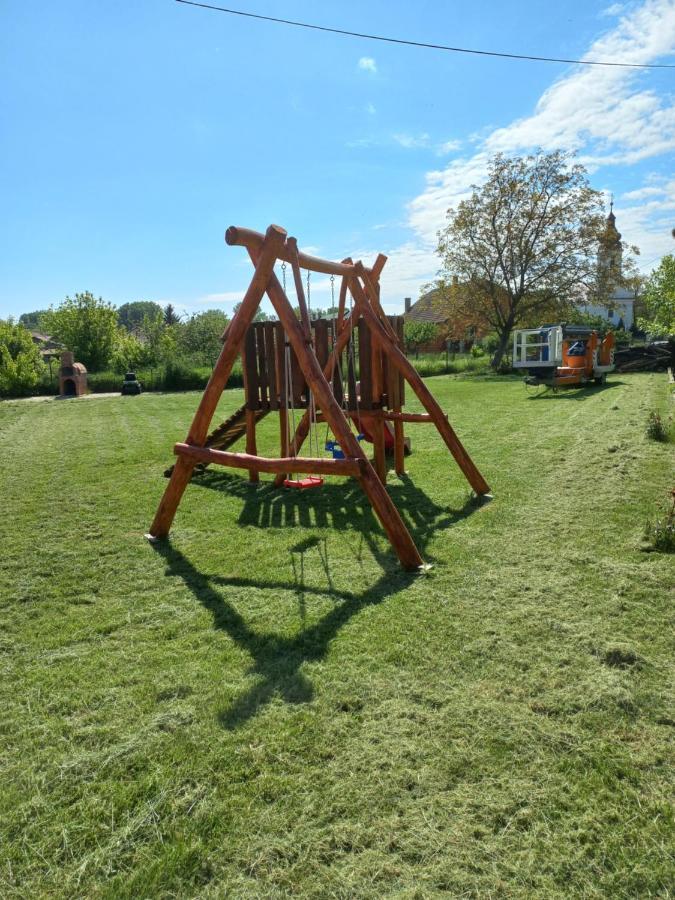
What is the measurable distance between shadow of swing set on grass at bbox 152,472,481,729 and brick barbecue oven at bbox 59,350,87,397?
2031 centimetres

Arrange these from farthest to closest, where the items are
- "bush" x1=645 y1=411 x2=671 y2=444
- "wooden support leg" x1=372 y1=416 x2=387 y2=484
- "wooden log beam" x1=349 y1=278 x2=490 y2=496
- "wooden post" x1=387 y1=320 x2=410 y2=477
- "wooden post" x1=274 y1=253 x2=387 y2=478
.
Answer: "bush" x1=645 y1=411 x2=671 y2=444 < "wooden post" x1=387 y1=320 x2=410 y2=477 < "wooden support leg" x1=372 y1=416 x2=387 y2=484 < "wooden post" x1=274 y1=253 x2=387 y2=478 < "wooden log beam" x1=349 y1=278 x2=490 y2=496

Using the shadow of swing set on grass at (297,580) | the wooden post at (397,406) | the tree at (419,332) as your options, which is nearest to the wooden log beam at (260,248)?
the wooden post at (397,406)

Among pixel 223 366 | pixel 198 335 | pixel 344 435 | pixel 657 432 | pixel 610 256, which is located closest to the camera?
pixel 344 435

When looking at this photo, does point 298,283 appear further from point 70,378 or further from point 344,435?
point 70,378

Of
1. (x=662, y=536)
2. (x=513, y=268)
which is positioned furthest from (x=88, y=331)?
(x=662, y=536)

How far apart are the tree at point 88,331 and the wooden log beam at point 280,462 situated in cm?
2961

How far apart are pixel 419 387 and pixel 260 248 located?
2259 millimetres

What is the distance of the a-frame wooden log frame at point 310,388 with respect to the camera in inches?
171

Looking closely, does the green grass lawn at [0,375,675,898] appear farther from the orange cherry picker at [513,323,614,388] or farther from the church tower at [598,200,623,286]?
the church tower at [598,200,623,286]

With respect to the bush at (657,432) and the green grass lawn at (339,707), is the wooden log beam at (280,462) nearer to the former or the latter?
the green grass lawn at (339,707)

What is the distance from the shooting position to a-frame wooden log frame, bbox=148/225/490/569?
14.2 ft

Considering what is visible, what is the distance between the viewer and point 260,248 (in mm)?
4902

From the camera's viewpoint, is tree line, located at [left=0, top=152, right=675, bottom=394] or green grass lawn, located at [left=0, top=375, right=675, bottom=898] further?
tree line, located at [left=0, top=152, right=675, bottom=394]

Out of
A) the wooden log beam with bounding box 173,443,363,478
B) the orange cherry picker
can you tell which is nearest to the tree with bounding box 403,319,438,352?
the orange cherry picker
